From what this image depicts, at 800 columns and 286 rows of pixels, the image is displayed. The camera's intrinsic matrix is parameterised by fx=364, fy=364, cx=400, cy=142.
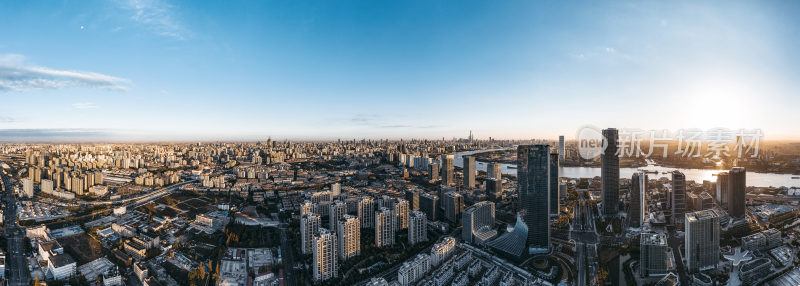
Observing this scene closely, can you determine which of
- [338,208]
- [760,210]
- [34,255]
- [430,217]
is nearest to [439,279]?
[338,208]

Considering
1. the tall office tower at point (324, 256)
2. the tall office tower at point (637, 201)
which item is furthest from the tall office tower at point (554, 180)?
the tall office tower at point (324, 256)

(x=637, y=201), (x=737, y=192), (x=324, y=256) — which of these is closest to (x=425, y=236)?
(x=324, y=256)

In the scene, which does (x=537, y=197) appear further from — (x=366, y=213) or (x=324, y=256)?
(x=324, y=256)

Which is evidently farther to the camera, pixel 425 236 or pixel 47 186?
pixel 47 186

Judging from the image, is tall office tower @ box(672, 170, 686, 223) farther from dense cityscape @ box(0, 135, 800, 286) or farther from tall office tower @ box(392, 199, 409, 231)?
tall office tower @ box(392, 199, 409, 231)

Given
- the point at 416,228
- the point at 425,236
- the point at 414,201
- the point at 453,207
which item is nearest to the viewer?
the point at 416,228

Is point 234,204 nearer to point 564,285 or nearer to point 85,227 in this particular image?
point 85,227
